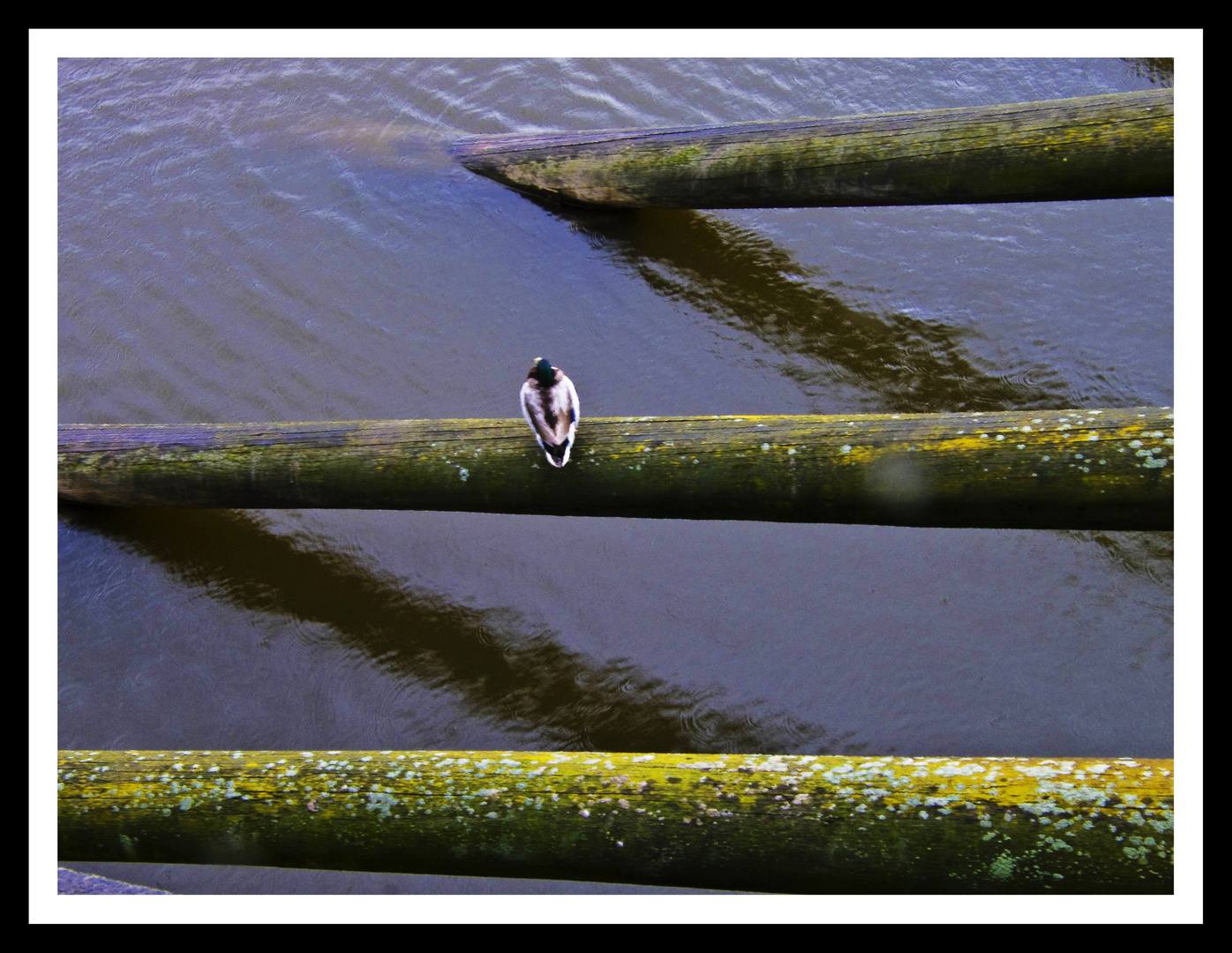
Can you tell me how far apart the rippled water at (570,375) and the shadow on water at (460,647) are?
2cm

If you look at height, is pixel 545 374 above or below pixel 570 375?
below

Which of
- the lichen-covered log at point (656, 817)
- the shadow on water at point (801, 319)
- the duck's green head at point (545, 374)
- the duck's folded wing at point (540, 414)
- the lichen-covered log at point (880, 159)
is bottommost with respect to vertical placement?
the lichen-covered log at point (656, 817)

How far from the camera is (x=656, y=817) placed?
3379 millimetres

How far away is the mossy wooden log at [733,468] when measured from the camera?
404cm

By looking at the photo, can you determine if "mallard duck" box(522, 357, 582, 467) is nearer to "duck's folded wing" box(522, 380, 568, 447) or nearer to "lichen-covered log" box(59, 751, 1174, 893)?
"duck's folded wing" box(522, 380, 568, 447)

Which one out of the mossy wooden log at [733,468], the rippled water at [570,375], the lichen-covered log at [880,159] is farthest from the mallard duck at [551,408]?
the lichen-covered log at [880,159]

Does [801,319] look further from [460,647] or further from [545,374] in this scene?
[460,647]

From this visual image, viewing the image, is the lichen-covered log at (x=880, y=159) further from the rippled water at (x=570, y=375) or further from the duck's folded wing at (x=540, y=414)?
the duck's folded wing at (x=540, y=414)

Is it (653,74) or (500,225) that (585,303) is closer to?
(500,225)

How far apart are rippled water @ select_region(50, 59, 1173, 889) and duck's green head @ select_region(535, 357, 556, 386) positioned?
1.71 metres

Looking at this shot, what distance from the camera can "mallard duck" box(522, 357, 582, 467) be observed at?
171 inches

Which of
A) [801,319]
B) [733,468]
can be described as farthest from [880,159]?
[733,468]

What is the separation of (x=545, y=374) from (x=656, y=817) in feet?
7.03

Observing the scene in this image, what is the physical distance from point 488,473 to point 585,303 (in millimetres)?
3008
